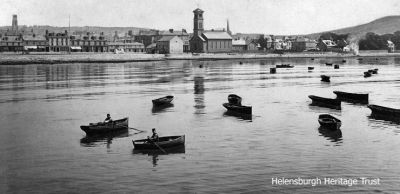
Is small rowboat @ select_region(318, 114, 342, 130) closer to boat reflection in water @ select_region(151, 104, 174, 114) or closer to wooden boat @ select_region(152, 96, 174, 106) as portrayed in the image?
boat reflection in water @ select_region(151, 104, 174, 114)

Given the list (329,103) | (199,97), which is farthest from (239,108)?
(199,97)

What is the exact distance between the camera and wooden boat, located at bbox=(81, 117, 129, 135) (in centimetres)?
3920

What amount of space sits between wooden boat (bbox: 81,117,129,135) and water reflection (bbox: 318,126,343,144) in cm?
1583

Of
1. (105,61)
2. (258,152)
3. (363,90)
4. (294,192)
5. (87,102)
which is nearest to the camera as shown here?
(294,192)

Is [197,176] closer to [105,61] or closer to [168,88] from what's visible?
[168,88]

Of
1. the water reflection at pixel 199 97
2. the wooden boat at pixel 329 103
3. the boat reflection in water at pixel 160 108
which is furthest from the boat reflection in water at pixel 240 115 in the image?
the wooden boat at pixel 329 103

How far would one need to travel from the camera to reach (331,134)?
39062 millimetres

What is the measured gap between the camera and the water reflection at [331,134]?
122 feet

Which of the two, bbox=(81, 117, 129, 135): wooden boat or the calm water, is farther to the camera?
bbox=(81, 117, 129, 135): wooden boat

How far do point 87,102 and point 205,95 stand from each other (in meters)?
16.4

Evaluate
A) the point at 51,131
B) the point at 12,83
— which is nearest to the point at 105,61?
the point at 12,83

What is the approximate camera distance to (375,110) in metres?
48.3

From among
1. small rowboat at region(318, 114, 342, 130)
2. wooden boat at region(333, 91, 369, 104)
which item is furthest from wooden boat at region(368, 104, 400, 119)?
wooden boat at region(333, 91, 369, 104)

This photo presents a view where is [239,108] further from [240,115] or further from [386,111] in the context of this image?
[386,111]
